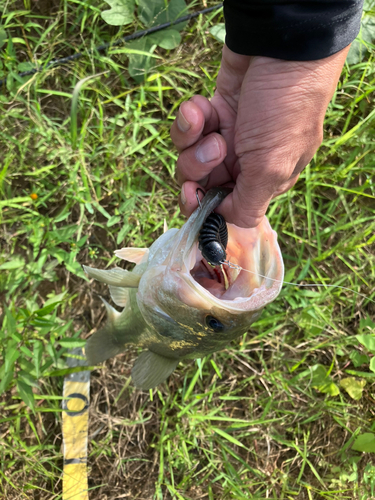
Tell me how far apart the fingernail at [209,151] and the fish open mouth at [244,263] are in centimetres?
39

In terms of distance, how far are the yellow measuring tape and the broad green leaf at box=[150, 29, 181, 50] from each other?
9.38 feet

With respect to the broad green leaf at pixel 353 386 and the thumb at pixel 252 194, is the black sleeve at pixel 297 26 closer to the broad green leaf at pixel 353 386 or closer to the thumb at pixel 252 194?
the thumb at pixel 252 194

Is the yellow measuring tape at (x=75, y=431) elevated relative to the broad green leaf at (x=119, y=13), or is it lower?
lower

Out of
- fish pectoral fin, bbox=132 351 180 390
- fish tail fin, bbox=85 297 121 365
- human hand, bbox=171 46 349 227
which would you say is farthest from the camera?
fish tail fin, bbox=85 297 121 365

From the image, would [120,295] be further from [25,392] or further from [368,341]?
[368,341]

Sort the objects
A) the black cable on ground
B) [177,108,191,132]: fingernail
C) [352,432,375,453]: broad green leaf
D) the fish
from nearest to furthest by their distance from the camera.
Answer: the fish, [177,108,191,132]: fingernail, [352,432,375,453]: broad green leaf, the black cable on ground

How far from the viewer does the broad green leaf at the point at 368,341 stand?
3471mm

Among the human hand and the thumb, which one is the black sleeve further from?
the thumb

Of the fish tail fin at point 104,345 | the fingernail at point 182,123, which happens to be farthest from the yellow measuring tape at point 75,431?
the fingernail at point 182,123

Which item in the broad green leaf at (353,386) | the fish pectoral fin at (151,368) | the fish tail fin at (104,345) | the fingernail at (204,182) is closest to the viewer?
the fingernail at (204,182)

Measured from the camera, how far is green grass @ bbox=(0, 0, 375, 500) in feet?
11.4

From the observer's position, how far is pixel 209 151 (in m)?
2.12

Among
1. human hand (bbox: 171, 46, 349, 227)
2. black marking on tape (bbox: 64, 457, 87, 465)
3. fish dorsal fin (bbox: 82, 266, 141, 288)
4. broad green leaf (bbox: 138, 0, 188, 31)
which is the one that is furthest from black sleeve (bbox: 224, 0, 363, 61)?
black marking on tape (bbox: 64, 457, 87, 465)

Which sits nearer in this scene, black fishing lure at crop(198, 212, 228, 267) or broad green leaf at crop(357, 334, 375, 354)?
black fishing lure at crop(198, 212, 228, 267)
